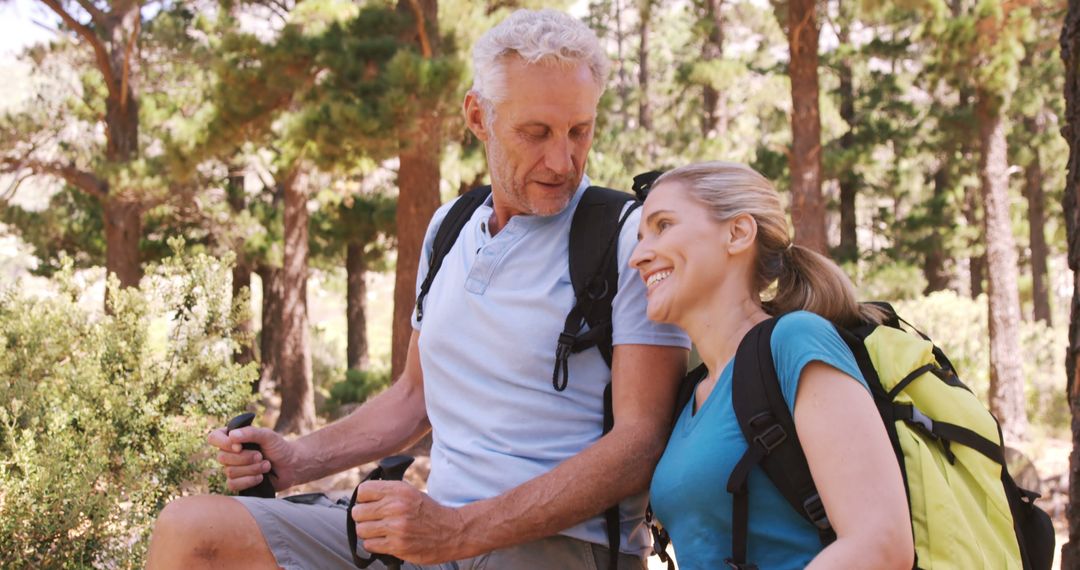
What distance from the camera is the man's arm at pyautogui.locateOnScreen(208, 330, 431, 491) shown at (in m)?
2.30

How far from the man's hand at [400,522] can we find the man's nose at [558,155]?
29.0 inches

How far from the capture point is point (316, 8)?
1249cm

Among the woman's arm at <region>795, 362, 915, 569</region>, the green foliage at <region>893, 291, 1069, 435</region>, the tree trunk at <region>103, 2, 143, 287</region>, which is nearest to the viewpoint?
the woman's arm at <region>795, 362, 915, 569</region>

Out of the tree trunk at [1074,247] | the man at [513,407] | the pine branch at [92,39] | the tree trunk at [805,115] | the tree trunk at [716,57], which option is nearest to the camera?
the man at [513,407]

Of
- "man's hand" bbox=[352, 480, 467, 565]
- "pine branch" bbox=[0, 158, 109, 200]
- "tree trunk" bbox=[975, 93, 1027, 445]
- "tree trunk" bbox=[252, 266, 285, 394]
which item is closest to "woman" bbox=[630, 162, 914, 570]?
"man's hand" bbox=[352, 480, 467, 565]

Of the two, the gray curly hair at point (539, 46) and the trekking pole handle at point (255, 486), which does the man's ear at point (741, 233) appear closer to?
the gray curly hair at point (539, 46)

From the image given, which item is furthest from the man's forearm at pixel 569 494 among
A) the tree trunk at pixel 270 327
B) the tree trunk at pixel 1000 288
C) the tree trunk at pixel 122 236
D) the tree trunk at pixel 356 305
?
the tree trunk at pixel 356 305

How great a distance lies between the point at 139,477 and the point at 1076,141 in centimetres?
307

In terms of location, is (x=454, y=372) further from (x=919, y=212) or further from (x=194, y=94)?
(x=919, y=212)

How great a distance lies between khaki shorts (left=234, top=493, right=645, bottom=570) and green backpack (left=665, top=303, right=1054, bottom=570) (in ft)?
1.40

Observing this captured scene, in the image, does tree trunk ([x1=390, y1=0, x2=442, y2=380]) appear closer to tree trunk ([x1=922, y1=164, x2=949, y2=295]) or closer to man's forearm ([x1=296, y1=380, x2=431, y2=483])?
man's forearm ([x1=296, y1=380, x2=431, y2=483])

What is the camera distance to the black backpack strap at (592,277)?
2.08m

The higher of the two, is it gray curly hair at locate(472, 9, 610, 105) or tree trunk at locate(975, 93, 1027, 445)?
gray curly hair at locate(472, 9, 610, 105)

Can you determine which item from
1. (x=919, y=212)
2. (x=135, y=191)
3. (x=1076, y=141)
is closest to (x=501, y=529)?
(x=1076, y=141)
